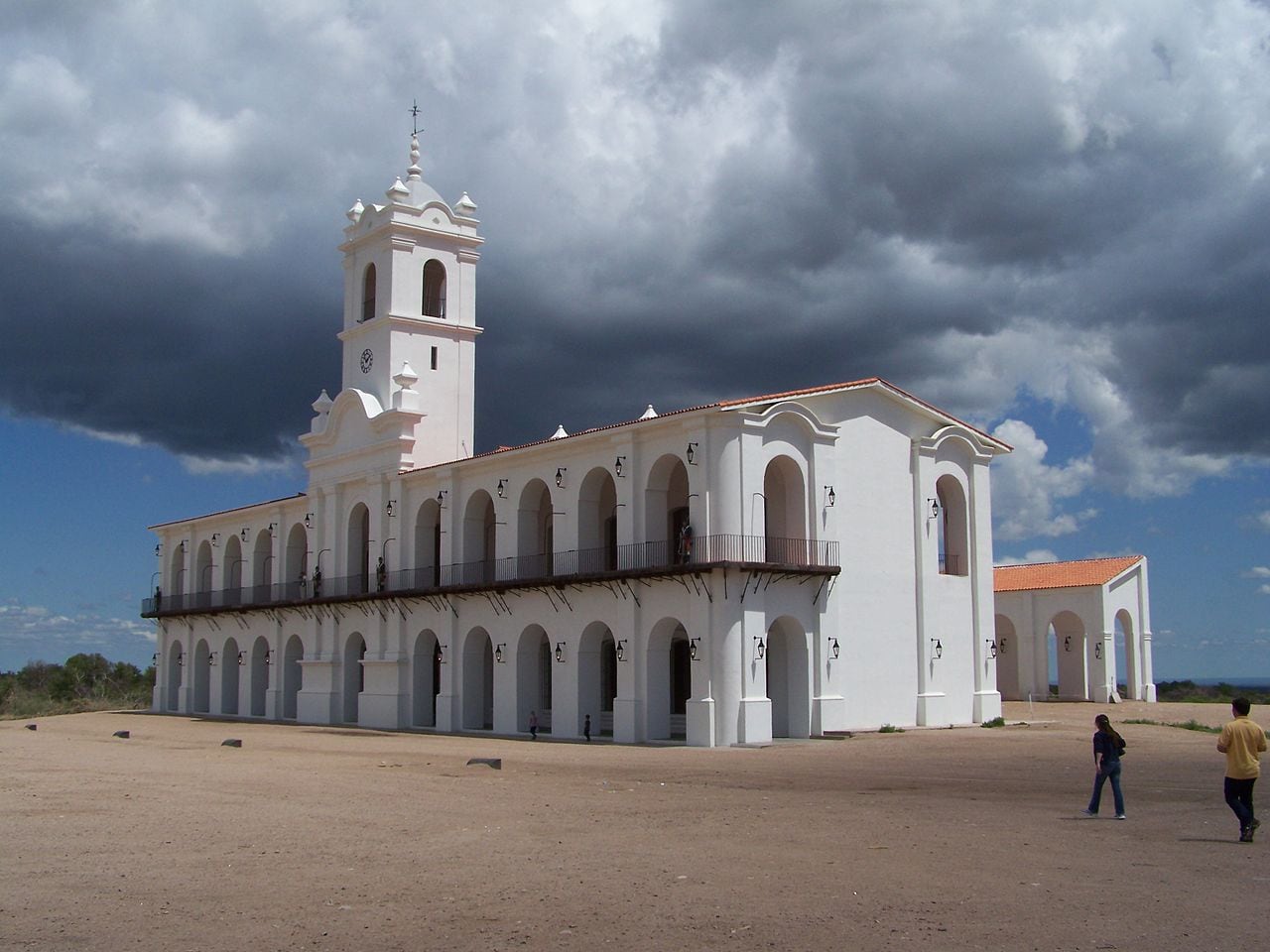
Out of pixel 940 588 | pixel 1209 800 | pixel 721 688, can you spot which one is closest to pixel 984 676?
pixel 940 588

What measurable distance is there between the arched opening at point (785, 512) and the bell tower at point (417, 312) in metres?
13.4

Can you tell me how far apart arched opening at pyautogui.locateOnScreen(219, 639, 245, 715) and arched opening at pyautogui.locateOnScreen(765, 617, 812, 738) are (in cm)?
2704

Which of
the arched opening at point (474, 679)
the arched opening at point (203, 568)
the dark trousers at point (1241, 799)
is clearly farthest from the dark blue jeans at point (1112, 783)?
the arched opening at point (203, 568)

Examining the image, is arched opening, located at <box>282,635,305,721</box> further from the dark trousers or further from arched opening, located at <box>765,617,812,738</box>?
the dark trousers

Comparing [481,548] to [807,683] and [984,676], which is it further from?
[984,676]

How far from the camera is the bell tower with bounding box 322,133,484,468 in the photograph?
4116cm

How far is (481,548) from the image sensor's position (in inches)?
1464

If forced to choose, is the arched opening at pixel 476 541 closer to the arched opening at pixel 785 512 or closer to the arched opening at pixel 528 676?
the arched opening at pixel 528 676

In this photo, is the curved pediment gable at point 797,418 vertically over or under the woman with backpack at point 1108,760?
over

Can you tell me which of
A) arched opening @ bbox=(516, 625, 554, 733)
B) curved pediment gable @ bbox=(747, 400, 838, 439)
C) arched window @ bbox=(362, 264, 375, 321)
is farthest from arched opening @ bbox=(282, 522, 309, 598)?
curved pediment gable @ bbox=(747, 400, 838, 439)

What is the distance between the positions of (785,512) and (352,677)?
59.4ft

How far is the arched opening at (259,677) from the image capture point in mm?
47750

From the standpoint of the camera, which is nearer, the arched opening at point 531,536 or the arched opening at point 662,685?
the arched opening at point 662,685

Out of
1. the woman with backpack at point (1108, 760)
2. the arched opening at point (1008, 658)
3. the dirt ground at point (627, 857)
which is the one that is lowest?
the dirt ground at point (627, 857)
